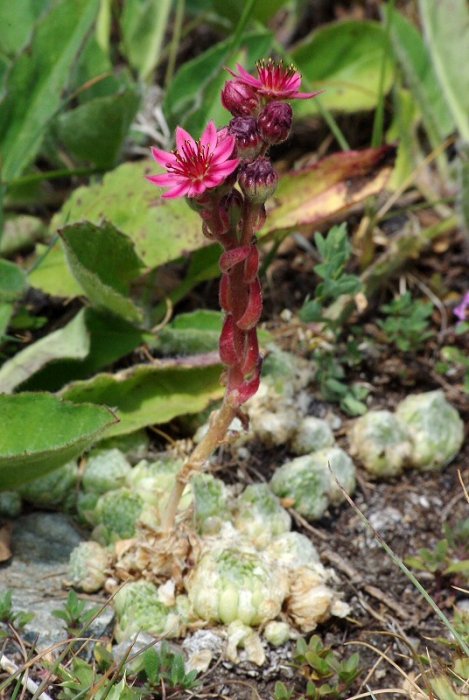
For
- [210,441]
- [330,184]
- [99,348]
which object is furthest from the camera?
[330,184]

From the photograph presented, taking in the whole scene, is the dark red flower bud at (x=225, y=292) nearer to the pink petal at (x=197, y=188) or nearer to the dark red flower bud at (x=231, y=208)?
the dark red flower bud at (x=231, y=208)

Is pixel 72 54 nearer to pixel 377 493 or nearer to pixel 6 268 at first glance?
pixel 6 268

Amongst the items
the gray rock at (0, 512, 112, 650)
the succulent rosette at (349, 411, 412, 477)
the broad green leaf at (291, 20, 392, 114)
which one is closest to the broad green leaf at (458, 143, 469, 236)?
the broad green leaf at (291, 20, 392, 114)

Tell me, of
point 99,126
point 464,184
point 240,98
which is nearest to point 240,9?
point 99,126

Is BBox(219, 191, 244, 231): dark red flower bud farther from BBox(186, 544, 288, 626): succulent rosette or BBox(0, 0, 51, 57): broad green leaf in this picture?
BBox(0, 0, 51, 57): broad green leaf

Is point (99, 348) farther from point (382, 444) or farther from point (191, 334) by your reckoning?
point (382, 444)

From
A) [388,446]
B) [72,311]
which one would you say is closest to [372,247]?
[388,446]
